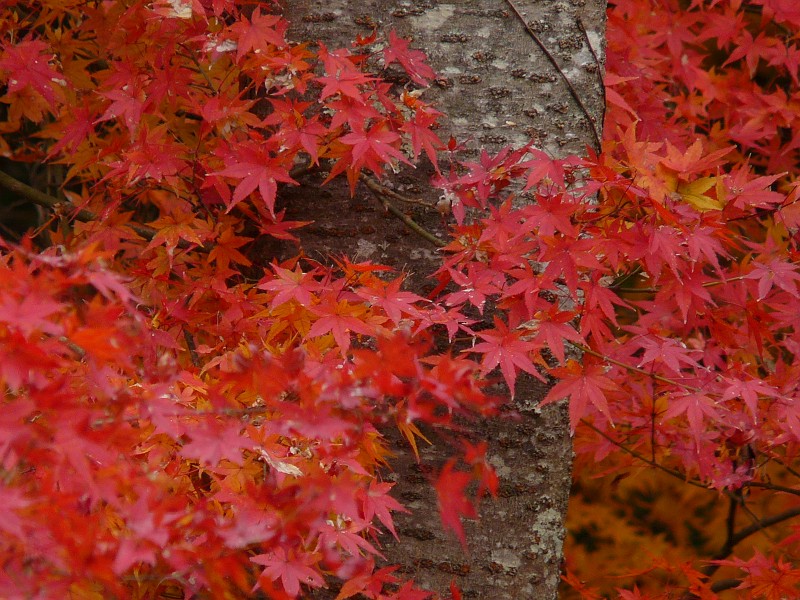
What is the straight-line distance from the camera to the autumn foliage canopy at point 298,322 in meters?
1.10

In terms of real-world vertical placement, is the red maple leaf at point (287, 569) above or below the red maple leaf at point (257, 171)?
below

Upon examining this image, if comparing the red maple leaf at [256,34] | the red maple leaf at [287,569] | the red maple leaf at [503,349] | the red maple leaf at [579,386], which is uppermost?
the red maple leaf at [256,34]

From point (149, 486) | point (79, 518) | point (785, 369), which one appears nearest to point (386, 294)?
point (149, 486)

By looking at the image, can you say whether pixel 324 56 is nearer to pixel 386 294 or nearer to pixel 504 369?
pixel 386 294

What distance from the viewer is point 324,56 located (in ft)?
5.73

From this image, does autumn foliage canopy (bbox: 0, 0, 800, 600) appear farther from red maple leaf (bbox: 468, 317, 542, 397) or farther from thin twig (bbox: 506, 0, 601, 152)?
thin twig (bbox: 506, 0, 601, 152)

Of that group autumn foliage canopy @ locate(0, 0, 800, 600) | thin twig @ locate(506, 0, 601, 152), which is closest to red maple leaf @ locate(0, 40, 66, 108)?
autumn foliage canopy @ locate(0, 0, 800, 600)

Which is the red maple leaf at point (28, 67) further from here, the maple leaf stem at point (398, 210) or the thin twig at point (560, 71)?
the thin twig at point (560, 71)

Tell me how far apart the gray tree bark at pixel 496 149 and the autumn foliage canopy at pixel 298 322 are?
61 mm

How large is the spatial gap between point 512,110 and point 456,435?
2.65 feet

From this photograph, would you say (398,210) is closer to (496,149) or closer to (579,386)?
(496,149)

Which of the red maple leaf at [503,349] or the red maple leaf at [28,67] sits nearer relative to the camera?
the red maple leaf at [503,349]

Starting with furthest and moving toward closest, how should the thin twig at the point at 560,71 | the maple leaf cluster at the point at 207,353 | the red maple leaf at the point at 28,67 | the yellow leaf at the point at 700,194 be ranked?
the thin twig at the point at 560,71 → the red maple leaf at the point at 28,67 → the yellow leaf at the point at 700,194 → the maple leaf cluster at the point at 207,353

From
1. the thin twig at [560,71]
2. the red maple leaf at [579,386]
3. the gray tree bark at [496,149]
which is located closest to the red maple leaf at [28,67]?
the gray tree bark at [496,149]
